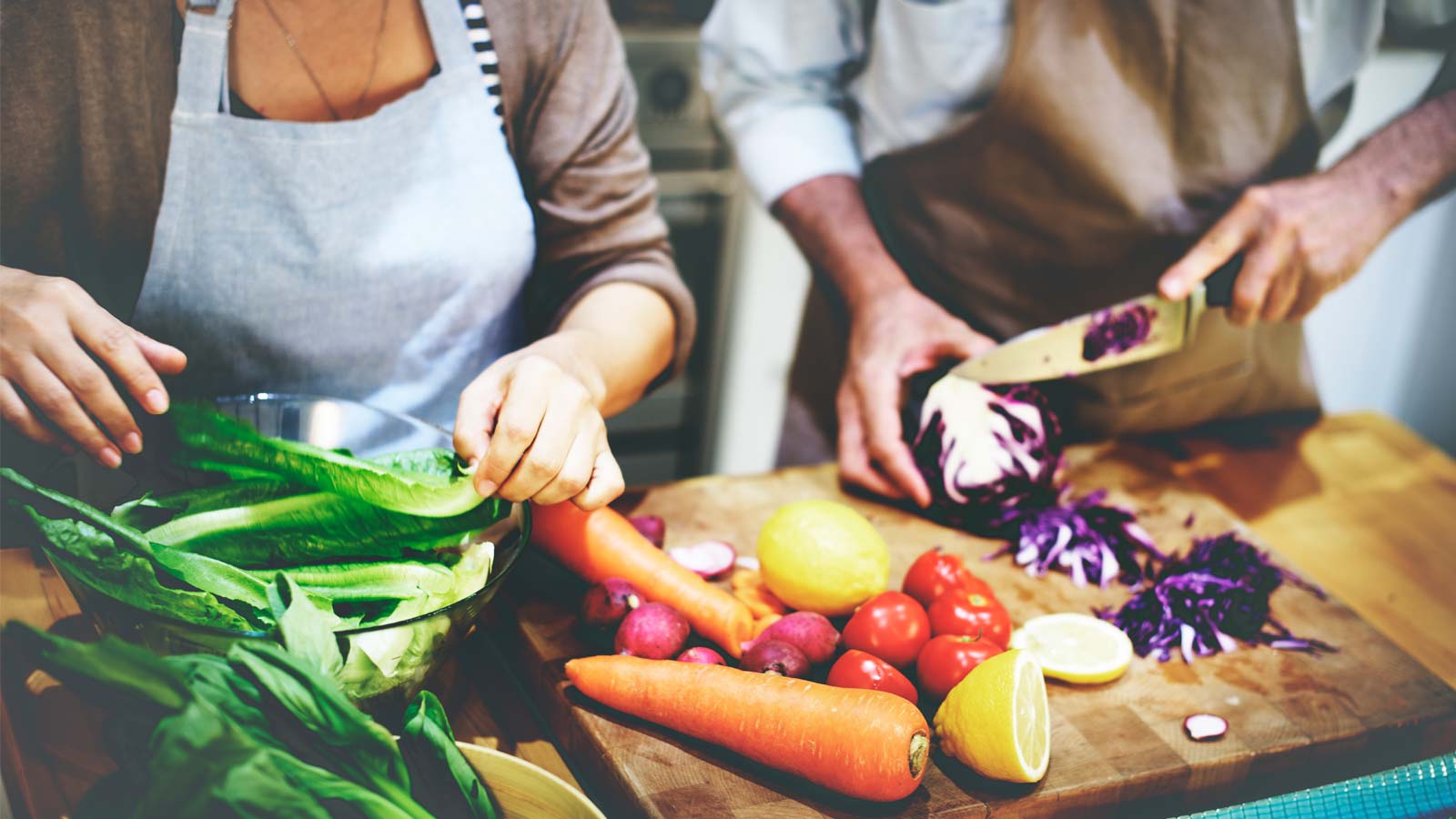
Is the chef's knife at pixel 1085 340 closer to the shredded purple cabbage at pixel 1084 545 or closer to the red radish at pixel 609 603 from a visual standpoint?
the shredded purple cabbage at pixel 1084 545

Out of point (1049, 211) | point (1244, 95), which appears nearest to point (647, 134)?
point (1049, 211)

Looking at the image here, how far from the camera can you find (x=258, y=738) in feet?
2.13

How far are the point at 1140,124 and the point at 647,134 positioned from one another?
956mm

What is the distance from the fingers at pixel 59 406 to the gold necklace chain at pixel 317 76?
0.32 metres

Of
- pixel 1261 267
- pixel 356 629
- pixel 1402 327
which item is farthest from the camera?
pixel 1402 327

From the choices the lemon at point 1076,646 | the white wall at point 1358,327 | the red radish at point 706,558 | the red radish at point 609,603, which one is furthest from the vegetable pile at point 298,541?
the white wall at point 1358,327

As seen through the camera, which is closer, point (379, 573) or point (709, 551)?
point (379, 573)

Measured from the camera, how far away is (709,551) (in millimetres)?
A: 1092

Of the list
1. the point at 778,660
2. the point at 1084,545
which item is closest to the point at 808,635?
the point at 778,660

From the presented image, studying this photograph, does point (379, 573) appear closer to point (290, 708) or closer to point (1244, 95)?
point (290, 708)

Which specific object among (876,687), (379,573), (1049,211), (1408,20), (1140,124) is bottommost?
(876,687)

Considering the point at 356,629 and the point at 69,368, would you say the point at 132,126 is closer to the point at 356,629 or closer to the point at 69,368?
the point at 69,368

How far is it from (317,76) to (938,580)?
71 cm

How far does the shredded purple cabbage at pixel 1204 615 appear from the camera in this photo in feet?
3.38
